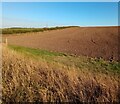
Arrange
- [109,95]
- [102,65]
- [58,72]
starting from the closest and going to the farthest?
1. [109,95]
2. [58,72]
3. [102,65]

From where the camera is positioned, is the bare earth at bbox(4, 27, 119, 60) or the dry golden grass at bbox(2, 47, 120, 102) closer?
the dry golden grass at bbox(2, 47, 120, 102)

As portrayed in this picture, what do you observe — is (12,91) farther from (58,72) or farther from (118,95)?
(118,95)

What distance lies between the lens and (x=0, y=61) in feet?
29.7

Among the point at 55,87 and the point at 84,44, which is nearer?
the point at 55,87

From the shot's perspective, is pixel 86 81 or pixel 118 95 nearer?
pixel 118 95

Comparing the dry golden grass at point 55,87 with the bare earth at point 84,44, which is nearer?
the dry golden grass at point 55,87

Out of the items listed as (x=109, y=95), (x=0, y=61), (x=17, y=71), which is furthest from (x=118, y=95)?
(x=0, y=61)

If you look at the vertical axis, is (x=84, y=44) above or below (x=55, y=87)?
below

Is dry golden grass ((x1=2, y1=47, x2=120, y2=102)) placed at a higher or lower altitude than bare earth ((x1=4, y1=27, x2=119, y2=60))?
higher

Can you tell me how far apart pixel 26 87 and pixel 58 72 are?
132 centimetres

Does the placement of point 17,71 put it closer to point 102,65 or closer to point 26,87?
point 26,87

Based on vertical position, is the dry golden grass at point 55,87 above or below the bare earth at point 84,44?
above

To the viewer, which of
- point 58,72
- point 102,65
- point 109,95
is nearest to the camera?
point 109,95

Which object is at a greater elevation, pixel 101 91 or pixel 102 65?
pixel 101 91
